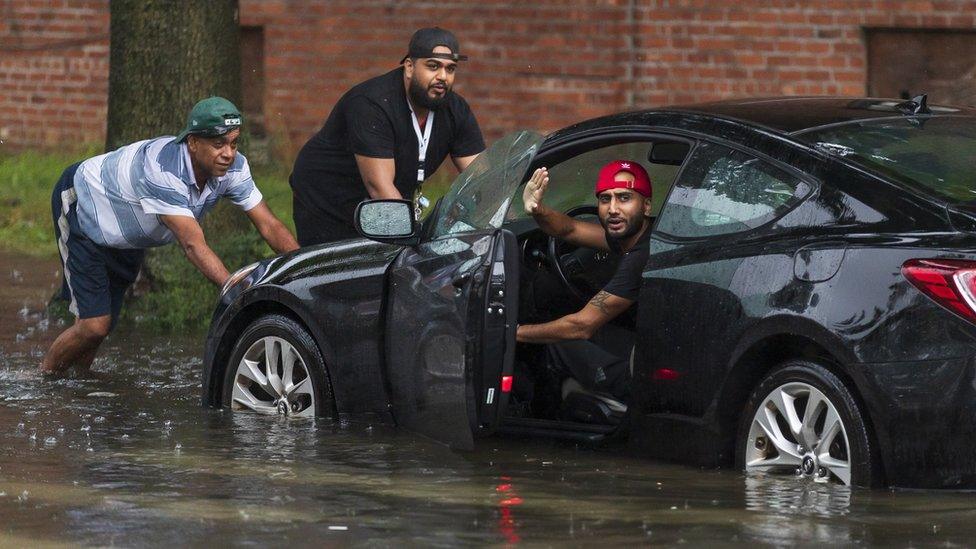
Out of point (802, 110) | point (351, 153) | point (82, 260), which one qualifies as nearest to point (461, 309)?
point (802, 110)

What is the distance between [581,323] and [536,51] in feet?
27.3

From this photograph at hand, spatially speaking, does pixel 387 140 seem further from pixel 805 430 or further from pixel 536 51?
pixel 536 51

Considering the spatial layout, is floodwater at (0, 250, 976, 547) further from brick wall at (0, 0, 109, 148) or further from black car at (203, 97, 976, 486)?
brick wall at (0, 0, 109, 148)

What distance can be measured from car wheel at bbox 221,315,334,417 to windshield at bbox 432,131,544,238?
831 millimetres

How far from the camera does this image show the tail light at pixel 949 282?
17.1 feet

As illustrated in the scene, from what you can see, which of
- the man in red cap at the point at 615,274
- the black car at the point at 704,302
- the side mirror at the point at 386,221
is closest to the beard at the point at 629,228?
the man in red cap at the point at 615,274

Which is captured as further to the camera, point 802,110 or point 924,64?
point 924,64

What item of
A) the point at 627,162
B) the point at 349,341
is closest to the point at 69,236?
the point at 349,341

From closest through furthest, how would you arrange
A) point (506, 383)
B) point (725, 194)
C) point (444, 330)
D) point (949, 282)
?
point (949, 282) < point (725, 194) < point (506, 383) < point (444, 330)

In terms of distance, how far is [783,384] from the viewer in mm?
5703

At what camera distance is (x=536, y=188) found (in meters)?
6.59

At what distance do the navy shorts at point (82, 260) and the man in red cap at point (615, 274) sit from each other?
2.64 m

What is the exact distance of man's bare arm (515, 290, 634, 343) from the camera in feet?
21.0

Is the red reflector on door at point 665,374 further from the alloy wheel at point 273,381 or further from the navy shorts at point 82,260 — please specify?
the navy shorts at point 82,260
